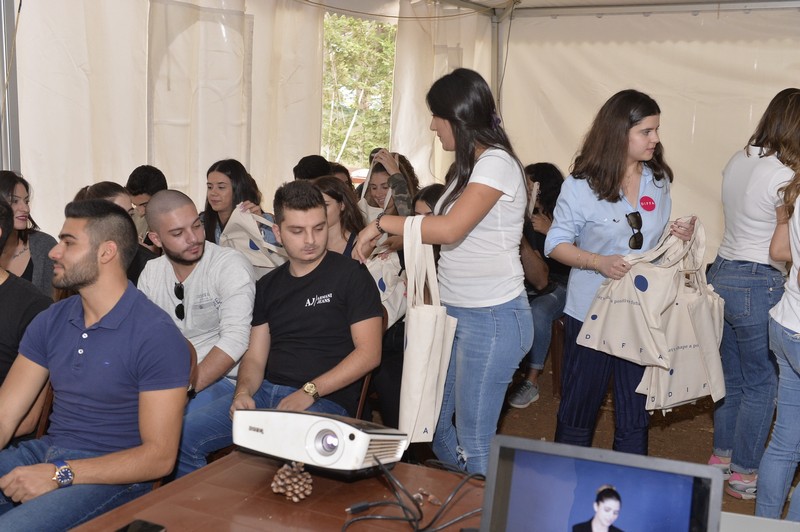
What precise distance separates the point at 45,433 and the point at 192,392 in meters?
0.49

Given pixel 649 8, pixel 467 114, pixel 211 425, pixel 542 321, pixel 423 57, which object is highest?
pixel 649 8

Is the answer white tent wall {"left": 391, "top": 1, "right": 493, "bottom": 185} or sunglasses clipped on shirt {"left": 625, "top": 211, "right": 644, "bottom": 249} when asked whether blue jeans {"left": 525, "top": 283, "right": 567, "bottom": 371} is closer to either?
white tent wall {"left": 391, "top": 1, "right": 493, "bottom": 185}

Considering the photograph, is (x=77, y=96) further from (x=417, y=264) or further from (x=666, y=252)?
(x=666, y=252)

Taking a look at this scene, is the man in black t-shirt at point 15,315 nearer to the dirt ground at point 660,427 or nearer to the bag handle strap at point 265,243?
the bag handle strap at point 265,243

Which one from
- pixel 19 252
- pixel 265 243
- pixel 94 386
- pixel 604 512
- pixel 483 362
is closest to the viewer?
pixel 604 512

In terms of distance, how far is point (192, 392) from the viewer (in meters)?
2.89

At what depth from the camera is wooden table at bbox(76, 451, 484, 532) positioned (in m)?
1.54

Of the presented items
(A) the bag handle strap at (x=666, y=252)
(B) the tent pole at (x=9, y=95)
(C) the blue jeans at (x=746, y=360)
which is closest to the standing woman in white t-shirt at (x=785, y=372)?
(A) the bag handle strap at (x=666, y=252)

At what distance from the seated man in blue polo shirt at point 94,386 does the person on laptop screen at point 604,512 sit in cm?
123

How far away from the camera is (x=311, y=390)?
→ 271 cm

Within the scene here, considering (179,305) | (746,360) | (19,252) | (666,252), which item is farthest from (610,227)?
(19,252)

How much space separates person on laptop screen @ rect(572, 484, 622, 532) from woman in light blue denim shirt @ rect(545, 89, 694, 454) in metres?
1.65

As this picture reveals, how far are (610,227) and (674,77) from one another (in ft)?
11.5

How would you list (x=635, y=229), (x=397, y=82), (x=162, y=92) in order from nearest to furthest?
(x=635, y=229), (x=162, y=92), (x=397, y=82)
